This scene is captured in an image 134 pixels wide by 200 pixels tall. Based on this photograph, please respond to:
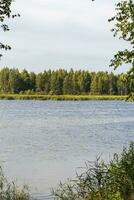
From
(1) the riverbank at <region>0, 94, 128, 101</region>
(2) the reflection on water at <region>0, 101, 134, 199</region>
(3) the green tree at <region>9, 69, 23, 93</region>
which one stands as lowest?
(1) the riverbank at <region>0, 94, 128, 101</region>

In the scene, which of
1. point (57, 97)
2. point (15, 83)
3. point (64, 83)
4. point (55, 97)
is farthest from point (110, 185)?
point (15, 83)

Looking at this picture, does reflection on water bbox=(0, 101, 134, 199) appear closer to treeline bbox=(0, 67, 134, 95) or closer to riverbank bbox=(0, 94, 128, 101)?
riverbank bbox=(0, 94, 128, 101)

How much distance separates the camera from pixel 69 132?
2021 inches

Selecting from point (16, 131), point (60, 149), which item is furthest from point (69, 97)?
point (60, 149)

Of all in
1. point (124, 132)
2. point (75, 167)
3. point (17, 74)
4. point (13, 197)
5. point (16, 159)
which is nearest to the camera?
point (13, 197)

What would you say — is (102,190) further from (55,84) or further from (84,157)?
(55,84)

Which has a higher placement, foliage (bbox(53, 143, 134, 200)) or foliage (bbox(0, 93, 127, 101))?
foliage (bbox(53, 143, 134, 200))

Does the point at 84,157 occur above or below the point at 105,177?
below

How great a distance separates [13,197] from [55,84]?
174 m

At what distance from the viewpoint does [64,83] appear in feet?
618

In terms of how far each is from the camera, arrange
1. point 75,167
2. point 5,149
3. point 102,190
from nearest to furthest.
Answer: point 102,190 < point 75,167 < point 5,149

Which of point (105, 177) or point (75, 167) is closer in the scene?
point (105, 177)

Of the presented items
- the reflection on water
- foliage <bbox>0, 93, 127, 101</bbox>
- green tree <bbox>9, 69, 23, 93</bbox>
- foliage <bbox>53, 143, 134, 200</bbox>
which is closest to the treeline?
green tree <bbox>9, 69, 23, 93</bbox>

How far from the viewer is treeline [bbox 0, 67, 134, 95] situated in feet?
623
